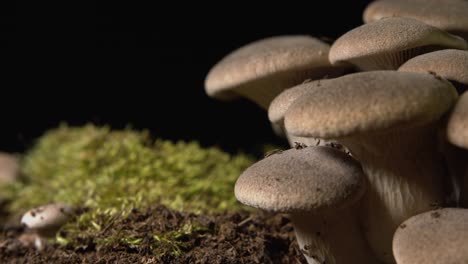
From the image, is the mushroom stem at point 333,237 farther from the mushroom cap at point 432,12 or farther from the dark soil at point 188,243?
the mushroom cap at point 432,12

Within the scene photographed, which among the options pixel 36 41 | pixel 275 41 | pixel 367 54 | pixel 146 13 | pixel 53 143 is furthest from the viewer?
pixel 36 41

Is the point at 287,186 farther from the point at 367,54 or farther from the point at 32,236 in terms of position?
the point at 32,236

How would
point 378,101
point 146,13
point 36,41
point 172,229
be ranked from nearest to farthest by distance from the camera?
1. point 378,101
2. point 172,229
3. point 146,13
4. point 36,41

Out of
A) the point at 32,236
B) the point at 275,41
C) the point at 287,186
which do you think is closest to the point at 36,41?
the point at 32,236

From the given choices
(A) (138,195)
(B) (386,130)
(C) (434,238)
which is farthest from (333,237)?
(A) (138,195)

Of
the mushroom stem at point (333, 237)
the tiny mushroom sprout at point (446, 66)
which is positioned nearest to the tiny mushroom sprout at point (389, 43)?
the tiny mushroom sprout at point (446, 66)

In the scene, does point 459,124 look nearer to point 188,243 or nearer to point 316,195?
point 316,195
